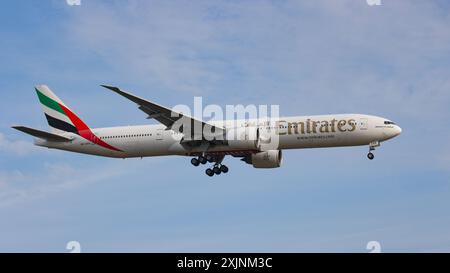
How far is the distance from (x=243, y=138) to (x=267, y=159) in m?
4.78

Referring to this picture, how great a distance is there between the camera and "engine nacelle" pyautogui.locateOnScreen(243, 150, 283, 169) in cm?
5418

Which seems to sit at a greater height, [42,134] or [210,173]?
[42,134]

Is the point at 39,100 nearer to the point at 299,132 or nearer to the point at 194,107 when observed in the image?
the point at 194,107

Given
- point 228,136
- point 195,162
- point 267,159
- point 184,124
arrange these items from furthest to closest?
1. point 267,159
2. point 195,162
3. point 184,124
4. point 228,136

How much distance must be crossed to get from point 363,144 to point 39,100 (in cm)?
2586

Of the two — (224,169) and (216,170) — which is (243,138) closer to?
(224,169)

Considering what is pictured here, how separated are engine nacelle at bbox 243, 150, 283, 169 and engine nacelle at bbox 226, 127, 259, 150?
3.54m

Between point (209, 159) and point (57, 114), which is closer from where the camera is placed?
point (209, 159)

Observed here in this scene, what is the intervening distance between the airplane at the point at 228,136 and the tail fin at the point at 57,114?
1.61m

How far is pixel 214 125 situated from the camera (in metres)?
51.7

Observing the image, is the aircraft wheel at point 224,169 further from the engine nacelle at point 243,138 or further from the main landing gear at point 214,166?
the engine nacelle at point 243,138

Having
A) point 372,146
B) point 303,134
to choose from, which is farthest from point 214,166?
point 372,146

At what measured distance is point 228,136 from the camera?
5056cm

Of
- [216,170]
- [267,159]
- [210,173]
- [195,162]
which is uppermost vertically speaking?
[267,159]
